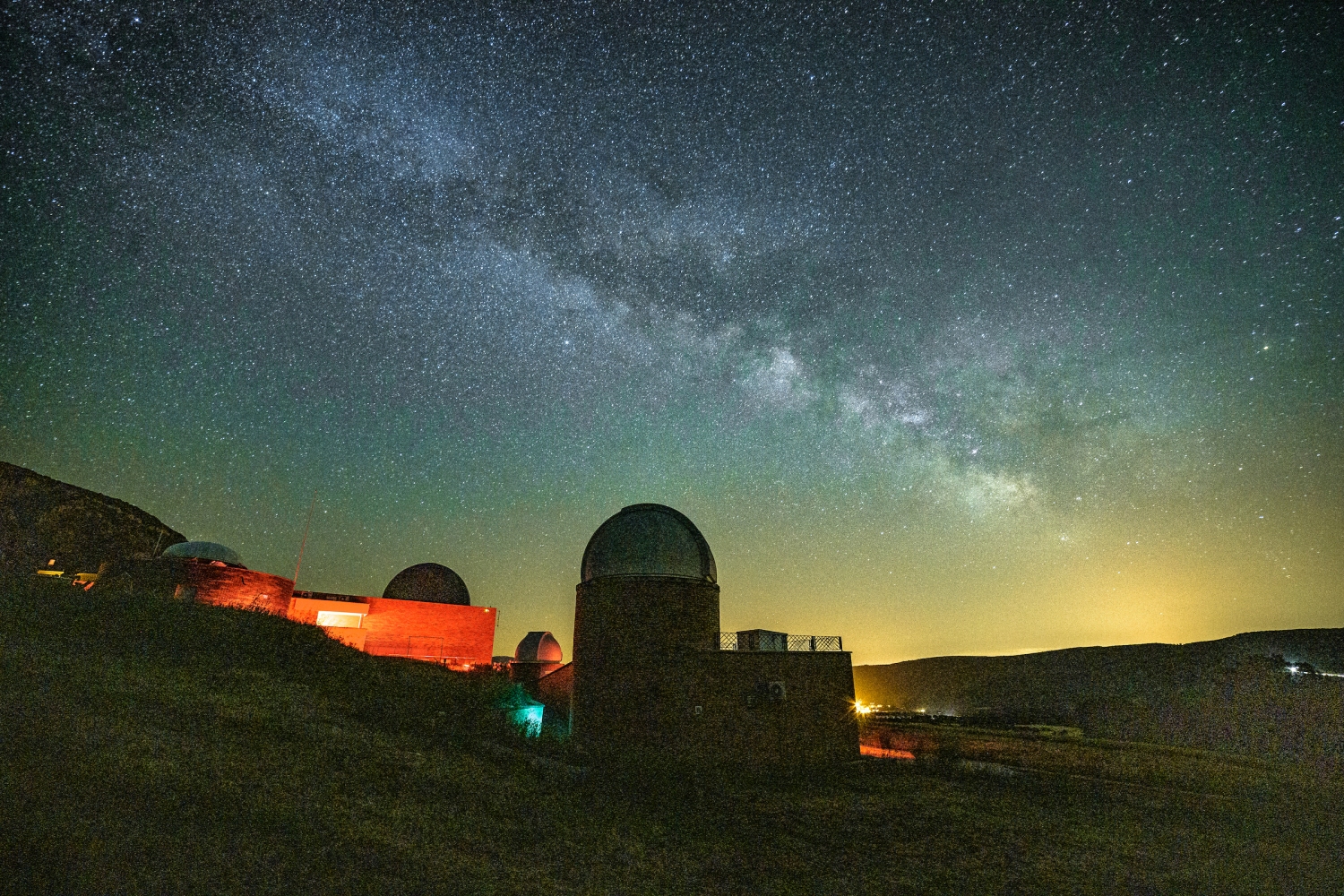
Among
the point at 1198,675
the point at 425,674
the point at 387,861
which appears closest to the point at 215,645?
the point at 425,674

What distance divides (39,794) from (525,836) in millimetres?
5546

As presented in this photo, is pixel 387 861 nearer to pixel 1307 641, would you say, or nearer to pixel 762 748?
pixel 762 748

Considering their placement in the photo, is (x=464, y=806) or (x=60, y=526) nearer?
(x=464, y=806)

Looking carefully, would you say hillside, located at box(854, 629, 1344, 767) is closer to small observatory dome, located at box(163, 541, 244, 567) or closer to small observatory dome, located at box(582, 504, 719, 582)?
small observatory dome, located at box(582, 504, 719, 582)

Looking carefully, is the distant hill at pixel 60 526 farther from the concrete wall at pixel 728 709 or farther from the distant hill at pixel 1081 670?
the distant hill at pixel 1081 670

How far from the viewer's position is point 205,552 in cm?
2417

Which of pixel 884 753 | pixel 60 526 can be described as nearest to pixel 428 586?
pixel 884 753

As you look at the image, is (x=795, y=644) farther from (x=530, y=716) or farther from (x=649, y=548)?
(x=530, y=716)

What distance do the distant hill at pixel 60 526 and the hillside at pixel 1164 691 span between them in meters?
61.2

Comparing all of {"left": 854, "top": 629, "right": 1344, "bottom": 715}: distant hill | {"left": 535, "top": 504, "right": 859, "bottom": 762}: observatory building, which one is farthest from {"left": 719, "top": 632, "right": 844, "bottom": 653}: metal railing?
{"left": 854, "top": 629, "right": 1344, "bottom": 715}: distant hill

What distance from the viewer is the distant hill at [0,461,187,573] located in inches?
1688

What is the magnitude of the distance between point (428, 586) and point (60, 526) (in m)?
38.1

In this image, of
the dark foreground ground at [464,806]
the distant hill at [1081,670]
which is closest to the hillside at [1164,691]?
the distant hill at [1081,670]

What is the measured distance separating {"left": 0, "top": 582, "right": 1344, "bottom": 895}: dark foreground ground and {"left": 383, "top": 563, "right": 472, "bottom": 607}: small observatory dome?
14811mm
